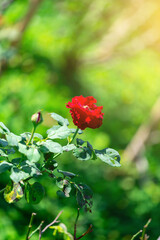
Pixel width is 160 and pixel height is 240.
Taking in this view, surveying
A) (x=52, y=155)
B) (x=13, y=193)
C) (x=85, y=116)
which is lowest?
(x=13, y=193)

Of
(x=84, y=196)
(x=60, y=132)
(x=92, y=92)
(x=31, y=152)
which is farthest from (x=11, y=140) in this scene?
(x=92, y=92)

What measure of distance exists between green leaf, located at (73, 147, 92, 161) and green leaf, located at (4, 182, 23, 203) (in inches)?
7.7

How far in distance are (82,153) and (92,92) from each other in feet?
15.8

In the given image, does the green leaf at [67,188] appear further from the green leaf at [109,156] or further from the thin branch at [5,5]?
the thin branch at [5,5]

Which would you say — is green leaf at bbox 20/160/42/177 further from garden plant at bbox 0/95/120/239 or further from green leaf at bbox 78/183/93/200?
green leaf at bbox 78/183/93/200

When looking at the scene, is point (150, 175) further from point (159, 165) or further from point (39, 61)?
point (39, 61)

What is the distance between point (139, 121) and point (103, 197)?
2.41 meters

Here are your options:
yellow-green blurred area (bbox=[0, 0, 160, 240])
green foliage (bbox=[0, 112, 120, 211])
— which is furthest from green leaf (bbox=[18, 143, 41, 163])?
yellow-green blurred area (bbox=[0, 0, 160, 240])

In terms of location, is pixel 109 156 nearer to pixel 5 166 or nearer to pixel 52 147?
pixel 52 147

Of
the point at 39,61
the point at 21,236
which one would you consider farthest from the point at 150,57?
the point at 21,236

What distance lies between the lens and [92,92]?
18.7 feet

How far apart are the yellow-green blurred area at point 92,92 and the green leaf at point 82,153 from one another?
162cm

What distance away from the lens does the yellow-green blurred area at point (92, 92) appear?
113 inches

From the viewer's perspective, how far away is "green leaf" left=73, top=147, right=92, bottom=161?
2.99 ft
